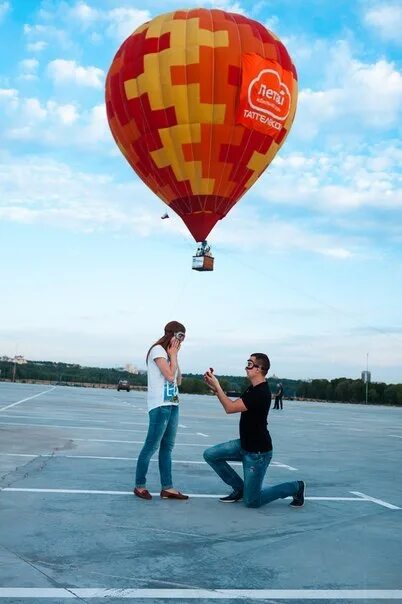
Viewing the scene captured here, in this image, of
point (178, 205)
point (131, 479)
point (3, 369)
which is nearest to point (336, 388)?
point (3, 369)

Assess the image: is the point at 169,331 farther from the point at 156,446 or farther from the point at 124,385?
the point at 124,385

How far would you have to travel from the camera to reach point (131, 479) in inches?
342

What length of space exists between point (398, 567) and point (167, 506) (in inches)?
105

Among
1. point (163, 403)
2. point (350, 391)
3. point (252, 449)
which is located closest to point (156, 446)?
point (163, 403)

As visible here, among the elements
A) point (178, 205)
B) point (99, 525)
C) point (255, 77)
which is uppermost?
point (255, 77)

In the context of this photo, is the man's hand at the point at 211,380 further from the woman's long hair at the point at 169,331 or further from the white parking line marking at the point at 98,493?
the white parking line marking at the point at 98,493

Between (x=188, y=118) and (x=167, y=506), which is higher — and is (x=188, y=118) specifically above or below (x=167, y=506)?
above

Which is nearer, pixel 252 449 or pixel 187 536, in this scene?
pixel 187 536

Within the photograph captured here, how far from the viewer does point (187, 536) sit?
5758mm

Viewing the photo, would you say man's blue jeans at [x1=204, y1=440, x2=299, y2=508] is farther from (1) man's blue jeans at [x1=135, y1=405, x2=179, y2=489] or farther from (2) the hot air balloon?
(2) the hot air balloon

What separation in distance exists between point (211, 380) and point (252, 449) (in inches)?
32.5

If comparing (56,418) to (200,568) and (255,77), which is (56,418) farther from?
(200,568)

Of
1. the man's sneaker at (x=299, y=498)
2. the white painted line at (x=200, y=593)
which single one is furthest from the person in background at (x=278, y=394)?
the white painted line at (x=200, y=593)

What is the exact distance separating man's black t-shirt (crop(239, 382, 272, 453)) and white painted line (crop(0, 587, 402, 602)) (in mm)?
2895
